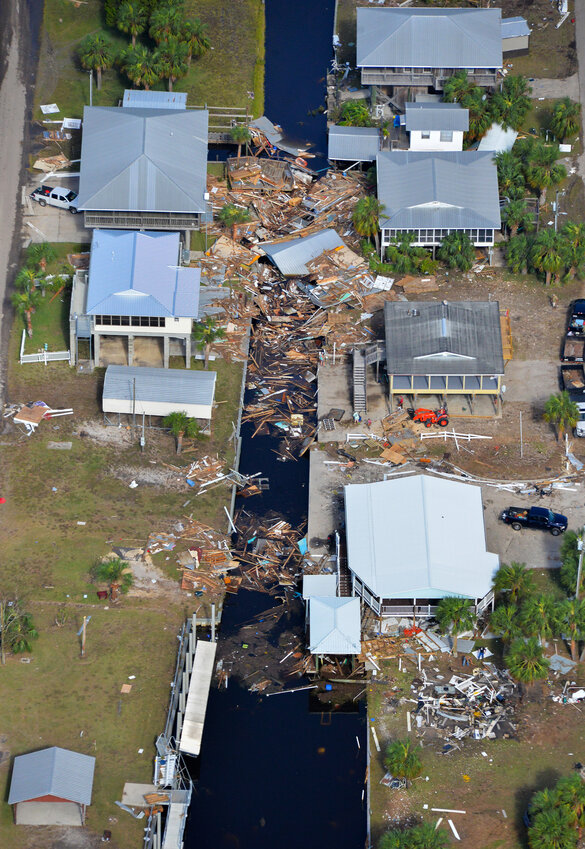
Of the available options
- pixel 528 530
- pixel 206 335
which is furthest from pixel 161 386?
pixel 528 530

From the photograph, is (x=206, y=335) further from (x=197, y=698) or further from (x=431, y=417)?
(x=197, y=698)

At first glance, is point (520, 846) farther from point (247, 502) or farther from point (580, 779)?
point (247, 502)

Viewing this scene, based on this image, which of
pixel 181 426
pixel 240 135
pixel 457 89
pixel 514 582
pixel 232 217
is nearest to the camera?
pixel 514 582

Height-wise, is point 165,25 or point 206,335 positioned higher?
point 165,25

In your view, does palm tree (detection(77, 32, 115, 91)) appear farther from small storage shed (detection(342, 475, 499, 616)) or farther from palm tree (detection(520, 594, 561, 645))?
palm tree (detection(520, 594, 561, 645))

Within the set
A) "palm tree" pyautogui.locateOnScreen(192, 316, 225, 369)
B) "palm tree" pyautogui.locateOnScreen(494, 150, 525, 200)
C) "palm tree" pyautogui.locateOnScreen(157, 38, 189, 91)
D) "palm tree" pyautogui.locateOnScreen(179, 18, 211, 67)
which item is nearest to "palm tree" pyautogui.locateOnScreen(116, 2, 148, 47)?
"palm tree" pyautogui.locateOnScreen(157, 38, 189, 91)
